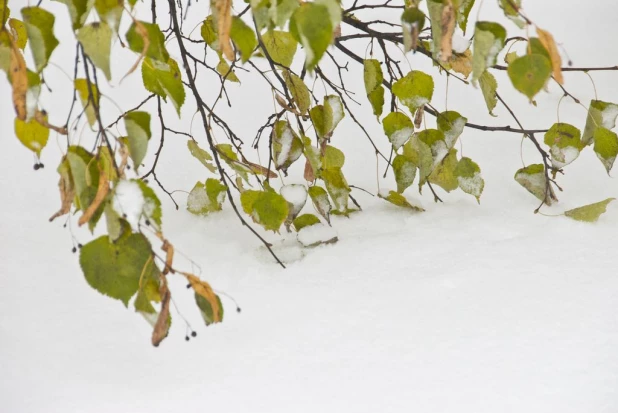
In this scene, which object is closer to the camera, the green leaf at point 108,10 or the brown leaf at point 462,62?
the green leaf at point 108,10

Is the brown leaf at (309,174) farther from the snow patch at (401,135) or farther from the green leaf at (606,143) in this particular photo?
the green leaf at (606,143)

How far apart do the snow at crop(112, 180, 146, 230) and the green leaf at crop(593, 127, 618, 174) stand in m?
0.38

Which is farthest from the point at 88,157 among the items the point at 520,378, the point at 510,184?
the point at 510,184

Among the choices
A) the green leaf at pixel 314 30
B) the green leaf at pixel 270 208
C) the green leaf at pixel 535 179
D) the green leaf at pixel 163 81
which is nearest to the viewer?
the green leaf at pixel 314 30

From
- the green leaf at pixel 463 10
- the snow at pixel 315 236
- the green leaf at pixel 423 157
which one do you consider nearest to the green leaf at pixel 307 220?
the snow at pixel 315 236

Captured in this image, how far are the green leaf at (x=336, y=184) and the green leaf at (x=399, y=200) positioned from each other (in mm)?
48

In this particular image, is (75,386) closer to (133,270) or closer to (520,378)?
(133,270)

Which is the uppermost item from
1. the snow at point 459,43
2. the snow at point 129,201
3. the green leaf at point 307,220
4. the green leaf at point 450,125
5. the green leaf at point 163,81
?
the green leaf at point 163,81

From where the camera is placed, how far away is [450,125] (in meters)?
0.58

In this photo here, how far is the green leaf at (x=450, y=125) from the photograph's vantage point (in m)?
0.58

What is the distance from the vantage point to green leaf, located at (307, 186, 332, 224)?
592mm

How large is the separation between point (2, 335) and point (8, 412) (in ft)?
0.26

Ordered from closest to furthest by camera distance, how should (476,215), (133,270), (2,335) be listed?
(133,270) < (2,335) < (476,215)

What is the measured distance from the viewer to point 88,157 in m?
0.38
